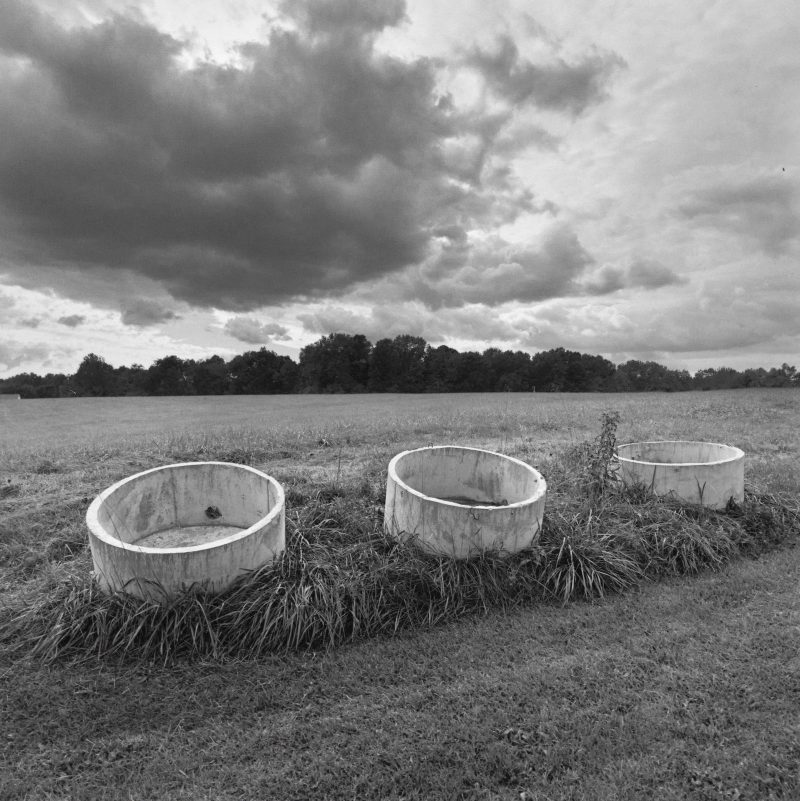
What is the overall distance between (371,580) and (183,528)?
261 cm

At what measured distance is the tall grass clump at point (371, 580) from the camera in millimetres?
3986

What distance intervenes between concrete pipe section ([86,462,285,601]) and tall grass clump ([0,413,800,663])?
15 centimetres

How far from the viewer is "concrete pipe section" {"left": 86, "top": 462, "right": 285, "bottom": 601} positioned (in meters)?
4.03

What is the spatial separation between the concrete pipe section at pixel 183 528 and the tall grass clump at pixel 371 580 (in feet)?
0.48

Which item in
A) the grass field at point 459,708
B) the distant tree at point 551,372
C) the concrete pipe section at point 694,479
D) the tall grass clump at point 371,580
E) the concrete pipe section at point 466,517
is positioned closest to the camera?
the grass field at point 459,708

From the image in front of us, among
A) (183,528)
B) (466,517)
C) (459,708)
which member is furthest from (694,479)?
(183,528)

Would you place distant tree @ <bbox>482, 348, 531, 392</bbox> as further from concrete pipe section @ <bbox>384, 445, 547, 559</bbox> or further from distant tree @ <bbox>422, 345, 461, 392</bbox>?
concrete pipe section @ <bbox>384, 445, 547, 559</bbox>

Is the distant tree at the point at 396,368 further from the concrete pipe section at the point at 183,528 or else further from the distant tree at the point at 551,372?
the concrete pipe section at the point at 183,528

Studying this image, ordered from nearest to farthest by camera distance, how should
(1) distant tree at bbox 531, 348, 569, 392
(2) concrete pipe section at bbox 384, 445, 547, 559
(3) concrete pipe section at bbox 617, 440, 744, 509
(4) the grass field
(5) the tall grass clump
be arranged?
1. (4) the grass field
2. (5) the tall grass clump
3. (2) concrete pipe section at bbox 384, 445, 547, 559
4. (3) concrete pipe section at bbox 617, 440, 744, 509
5. (1) distant tree at bbox 531, 348, 569, 392

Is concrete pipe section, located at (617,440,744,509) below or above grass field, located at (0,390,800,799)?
above

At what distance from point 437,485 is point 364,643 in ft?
8.99

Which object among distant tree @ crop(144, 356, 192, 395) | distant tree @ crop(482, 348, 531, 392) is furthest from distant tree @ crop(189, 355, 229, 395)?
distant tree @ crop(482, 348, 531, 392)

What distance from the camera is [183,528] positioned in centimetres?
584

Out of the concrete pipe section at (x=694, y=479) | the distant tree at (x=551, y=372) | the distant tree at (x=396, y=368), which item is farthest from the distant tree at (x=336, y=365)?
the concrete pipe section at (x=694, y=479)
